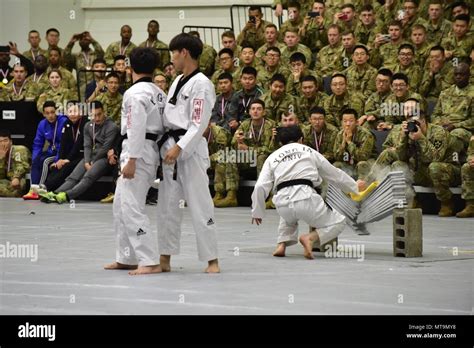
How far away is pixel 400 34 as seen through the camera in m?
18.9

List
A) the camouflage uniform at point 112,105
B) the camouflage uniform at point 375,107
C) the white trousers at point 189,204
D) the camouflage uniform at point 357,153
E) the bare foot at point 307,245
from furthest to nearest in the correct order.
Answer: the camouflage uniform at point 112,105 → the camouflage uniform at point 375,107 → the camouflage uniform at point 357,153 → the bare foot at point 307,245 → the white trousers at point 189,204

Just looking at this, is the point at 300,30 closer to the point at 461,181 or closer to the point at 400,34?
the point at 400,34

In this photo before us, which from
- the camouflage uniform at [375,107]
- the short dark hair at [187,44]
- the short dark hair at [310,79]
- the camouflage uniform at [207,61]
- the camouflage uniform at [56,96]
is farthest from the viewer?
the camouflage uniform at [207,61]

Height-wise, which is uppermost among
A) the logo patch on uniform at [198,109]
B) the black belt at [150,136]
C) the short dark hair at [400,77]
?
the short dark hair at [400,77]

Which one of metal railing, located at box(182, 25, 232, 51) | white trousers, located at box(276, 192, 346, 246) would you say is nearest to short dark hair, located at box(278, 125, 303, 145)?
white trousers, located at box(276, 192, 346, 246)

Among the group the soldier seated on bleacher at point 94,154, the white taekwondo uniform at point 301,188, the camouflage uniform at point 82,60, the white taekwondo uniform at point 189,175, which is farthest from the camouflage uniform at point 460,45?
the white taekwondo uniform at point 189,175

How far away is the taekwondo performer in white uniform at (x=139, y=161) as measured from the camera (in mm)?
9891

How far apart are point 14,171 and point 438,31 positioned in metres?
7.99

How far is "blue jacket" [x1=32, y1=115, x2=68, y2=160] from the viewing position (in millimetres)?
20172

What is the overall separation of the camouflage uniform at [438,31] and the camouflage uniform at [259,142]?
124 inches

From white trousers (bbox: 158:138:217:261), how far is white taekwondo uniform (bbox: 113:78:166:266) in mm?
151

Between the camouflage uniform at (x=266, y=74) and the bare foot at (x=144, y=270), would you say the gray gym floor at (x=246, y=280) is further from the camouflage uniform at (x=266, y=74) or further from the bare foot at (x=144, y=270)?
the camouflage uniform at (x=266, y=74)

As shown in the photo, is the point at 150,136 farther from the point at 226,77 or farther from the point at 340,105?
the point at 226,77

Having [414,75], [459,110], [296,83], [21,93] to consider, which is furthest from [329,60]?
[21,93]
